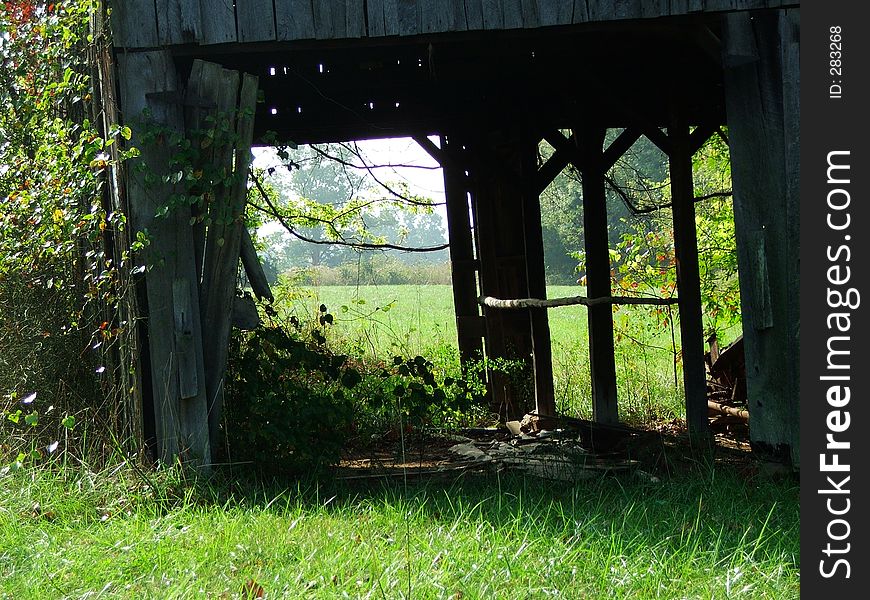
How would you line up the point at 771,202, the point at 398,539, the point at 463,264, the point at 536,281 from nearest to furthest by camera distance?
the point at 398,539, the point at 771,202, the point at 536,281, the point at 463,264

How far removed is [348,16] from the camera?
17.2ft

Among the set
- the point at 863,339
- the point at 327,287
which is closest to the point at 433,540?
the point at 863,339

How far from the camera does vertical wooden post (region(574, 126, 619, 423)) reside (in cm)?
811

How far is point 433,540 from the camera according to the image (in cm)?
431

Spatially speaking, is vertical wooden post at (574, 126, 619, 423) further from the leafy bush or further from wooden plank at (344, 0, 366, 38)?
wooden plank at (344, 0, 366, 38)

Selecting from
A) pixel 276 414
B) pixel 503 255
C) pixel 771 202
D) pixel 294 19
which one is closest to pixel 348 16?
pixel 294 19

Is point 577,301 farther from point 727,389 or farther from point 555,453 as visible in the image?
point 727,389

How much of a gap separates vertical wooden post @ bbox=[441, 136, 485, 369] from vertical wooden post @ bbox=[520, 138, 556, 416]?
0.98 m

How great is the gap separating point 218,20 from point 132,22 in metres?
0.48

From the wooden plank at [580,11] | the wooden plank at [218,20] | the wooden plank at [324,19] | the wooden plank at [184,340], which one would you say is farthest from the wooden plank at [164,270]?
the wooden plank at [580,11]

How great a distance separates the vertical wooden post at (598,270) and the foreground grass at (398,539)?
96.5 inches

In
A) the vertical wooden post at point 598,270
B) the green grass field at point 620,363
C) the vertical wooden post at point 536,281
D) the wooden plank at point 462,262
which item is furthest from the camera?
the wooden plank at point 462,262

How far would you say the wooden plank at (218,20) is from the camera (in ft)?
17.1

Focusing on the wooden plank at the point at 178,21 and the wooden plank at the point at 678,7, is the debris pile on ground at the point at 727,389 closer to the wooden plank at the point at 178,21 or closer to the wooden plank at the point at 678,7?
the wooden plank at the point at 678,7
